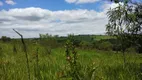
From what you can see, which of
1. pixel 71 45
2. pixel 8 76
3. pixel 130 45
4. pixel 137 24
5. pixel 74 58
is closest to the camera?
pixel 74 58

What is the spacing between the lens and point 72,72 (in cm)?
275

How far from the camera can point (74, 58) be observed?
3271 mm

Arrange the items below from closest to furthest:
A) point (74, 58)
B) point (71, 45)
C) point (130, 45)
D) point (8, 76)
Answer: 1. point (74, 58)
2. point (71, 45)
3. point (8, 76)
4. point (130, 45)

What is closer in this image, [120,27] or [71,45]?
[71,45]

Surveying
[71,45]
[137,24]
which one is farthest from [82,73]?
[137,24]

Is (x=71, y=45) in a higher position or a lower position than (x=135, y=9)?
lower

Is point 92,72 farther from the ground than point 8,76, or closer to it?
farther from the ground

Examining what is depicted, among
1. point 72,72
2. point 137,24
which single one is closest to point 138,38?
point 137,24

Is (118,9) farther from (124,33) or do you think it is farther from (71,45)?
(71,45)

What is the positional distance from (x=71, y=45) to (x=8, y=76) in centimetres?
143

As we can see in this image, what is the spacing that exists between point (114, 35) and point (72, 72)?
7337 mm

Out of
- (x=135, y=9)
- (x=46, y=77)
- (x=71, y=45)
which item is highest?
(x=135, y=9)

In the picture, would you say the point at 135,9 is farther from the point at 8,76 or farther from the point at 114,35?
the point at 8,76

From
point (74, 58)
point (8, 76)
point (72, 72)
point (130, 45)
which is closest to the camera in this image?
point (72, 72)
